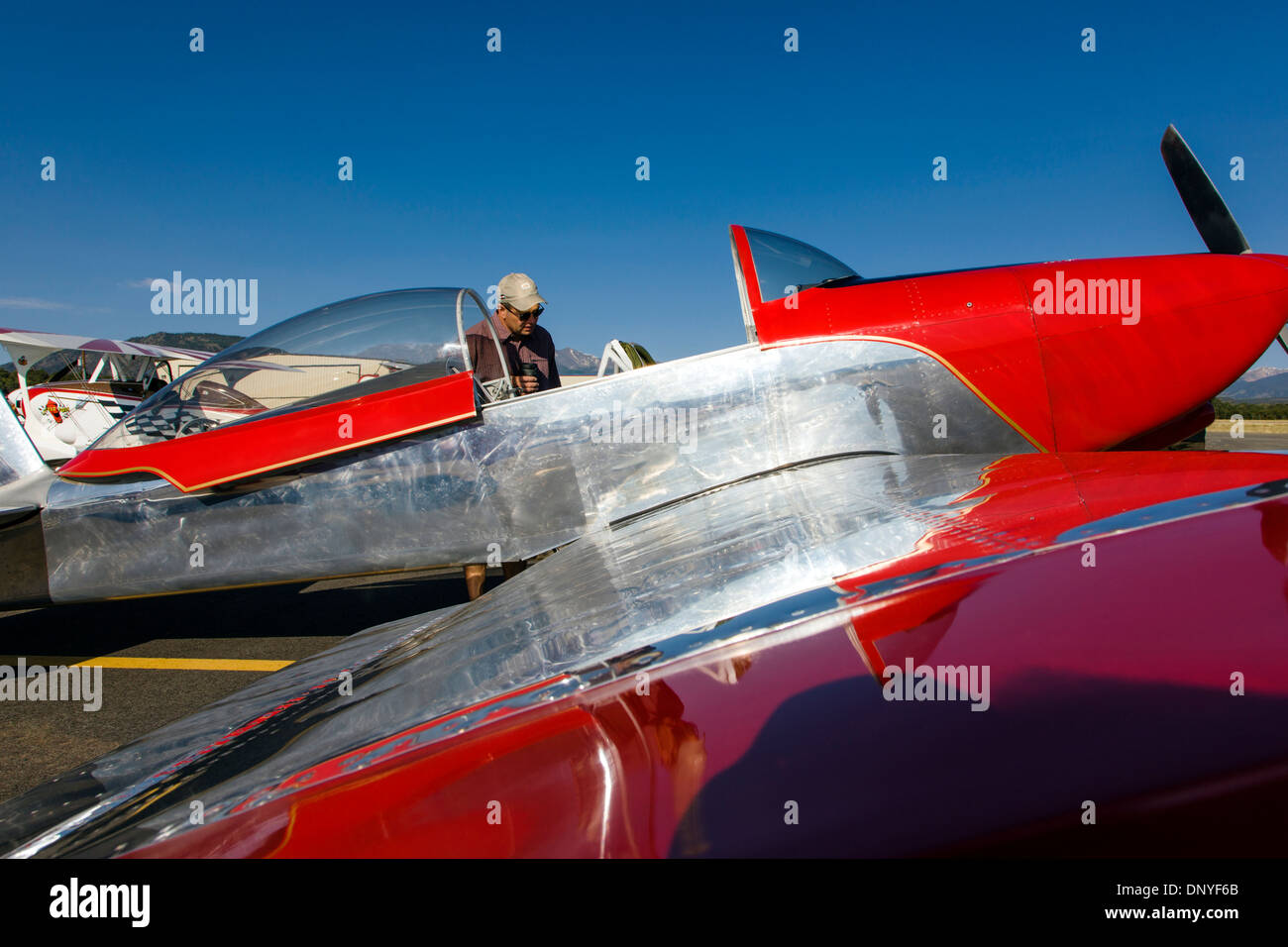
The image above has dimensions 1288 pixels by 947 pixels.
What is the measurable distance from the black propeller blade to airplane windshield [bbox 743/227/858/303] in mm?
2033

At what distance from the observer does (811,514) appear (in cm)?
250

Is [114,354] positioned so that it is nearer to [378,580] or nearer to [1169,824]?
[378,580]

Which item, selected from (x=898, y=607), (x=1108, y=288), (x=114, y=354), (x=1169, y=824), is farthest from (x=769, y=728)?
(x=114, y=354)

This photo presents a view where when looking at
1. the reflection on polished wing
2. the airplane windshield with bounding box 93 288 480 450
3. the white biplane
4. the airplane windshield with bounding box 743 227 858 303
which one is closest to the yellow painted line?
the airplane windshield with bounding box 93 288 480 450

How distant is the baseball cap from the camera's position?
13.0ft

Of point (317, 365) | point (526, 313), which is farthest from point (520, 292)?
point (317, 365)

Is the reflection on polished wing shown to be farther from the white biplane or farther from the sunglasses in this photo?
the white biplane

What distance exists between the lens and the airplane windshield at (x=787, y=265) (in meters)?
3.30

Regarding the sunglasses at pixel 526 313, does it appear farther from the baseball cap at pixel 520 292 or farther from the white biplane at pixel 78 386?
the white biplane at pixel 78 386

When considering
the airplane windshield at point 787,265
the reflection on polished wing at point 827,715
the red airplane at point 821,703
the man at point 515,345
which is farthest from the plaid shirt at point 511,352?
the reflection on polished wing at point 827,715

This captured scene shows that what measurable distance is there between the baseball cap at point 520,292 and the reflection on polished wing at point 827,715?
2265 mm

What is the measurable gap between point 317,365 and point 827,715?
2835 mm

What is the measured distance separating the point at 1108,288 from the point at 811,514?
1.97 m

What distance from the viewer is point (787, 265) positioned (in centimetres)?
340
